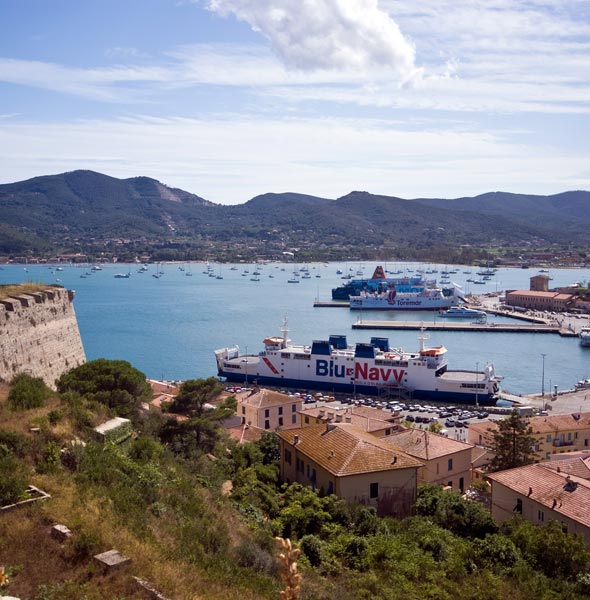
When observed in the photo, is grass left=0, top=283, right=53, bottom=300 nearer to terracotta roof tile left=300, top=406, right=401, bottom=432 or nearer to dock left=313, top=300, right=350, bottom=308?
terracotta roof tile left=300, top=406, right=401, bottom=432

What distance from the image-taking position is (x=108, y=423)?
7.27 metres

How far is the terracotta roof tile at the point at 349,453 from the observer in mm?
8273

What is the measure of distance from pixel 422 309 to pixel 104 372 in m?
46.2

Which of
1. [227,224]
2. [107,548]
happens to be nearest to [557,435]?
[107,548]

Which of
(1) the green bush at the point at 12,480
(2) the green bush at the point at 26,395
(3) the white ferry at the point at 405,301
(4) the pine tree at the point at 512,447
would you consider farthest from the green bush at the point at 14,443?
(3) the white ferry at the point at 405,301

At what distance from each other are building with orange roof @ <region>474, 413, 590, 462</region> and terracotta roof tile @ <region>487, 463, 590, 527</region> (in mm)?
5562

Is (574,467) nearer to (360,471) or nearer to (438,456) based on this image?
(438,456)

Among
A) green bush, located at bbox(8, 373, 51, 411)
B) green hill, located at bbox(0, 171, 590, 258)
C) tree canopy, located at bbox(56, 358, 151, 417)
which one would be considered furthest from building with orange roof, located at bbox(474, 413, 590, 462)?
green hill, located at bbox(0, 171, 590, 258)

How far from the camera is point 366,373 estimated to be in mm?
25484

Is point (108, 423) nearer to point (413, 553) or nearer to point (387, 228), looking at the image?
point (413, 553)

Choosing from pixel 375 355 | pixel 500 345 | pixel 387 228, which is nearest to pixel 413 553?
pixel 375 355

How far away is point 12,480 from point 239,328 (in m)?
37.1

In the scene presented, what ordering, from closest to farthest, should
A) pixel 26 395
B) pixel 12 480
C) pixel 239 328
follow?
pixel 12 480 < pixel 26 395 < pixel 239 328

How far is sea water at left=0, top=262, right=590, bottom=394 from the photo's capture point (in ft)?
102
